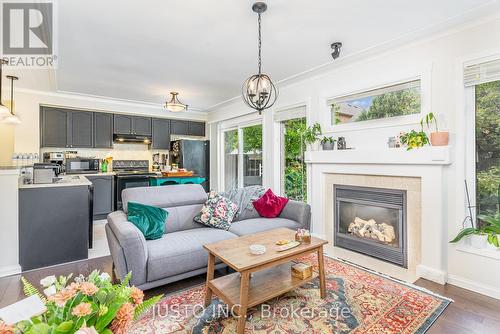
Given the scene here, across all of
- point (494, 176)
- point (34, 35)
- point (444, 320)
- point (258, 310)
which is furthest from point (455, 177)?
point (34, 35)

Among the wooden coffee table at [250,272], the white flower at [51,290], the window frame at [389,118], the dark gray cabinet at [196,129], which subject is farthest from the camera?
the dark gray cabinet at [196,129]

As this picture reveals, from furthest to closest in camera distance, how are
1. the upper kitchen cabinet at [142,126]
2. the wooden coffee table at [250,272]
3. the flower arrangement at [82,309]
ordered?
the upper kitchen cabinet at [142,126] < the wooden coffee table at [250,272] < the flower arrangement at [82,309]

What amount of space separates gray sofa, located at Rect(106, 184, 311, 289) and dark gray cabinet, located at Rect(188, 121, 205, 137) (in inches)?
135

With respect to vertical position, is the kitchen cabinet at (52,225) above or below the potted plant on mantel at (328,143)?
below

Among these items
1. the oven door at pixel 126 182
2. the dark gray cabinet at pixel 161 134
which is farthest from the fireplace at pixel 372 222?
the dark gray cabinet at pixel 161 134

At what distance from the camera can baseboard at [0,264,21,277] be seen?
270 centimetres

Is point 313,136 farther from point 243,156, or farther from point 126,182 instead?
point 126,182

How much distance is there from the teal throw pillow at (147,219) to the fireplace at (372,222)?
2.30 meters

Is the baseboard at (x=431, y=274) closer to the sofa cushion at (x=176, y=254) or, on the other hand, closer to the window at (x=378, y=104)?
the window at (x=378, y=104)

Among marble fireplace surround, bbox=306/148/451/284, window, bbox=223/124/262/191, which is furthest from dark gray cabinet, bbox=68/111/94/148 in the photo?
marble fireplace surround, bbox=306/148/451/284

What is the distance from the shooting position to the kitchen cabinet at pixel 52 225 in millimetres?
2841

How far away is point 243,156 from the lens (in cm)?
576

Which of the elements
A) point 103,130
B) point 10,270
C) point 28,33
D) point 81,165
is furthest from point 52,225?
point 103,130

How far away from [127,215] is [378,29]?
3212 mm
